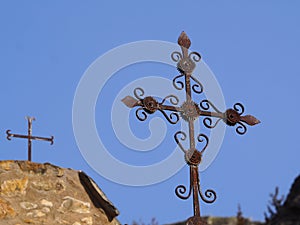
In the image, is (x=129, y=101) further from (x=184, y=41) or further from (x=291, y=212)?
(x=291, y=212)

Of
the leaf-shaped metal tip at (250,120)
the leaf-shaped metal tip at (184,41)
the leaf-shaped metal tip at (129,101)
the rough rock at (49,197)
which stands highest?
the leaf-shaped metal tip at (184,41)

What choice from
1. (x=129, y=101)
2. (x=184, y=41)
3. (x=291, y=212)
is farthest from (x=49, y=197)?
(x=291, y=212)

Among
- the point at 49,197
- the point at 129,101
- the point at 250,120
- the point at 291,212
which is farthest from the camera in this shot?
the point at 49,197

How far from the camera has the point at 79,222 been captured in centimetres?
595

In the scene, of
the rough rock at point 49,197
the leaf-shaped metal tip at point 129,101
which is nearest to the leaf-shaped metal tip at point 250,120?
the leaf-shaped metal tip at point 129,101

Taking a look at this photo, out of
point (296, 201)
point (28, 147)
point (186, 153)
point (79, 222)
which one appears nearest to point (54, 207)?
point (79, 222)

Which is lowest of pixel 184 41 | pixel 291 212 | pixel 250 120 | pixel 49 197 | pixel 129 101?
pixel 49 197

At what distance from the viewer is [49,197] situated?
5.92 m

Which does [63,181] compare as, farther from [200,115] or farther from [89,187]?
[200,115]

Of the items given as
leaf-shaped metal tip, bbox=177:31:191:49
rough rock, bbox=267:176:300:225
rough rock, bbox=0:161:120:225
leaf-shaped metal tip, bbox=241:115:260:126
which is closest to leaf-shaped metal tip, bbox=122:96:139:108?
leaf-shaped metal tip, bbox=177:31:191:49

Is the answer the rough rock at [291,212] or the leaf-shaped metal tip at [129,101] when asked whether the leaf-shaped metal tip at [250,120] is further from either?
the leaf-shaped metal tip at [129,101]

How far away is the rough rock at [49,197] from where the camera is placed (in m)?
5.76

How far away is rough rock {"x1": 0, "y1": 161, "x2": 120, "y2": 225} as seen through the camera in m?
5.76

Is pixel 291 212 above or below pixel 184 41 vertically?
below
